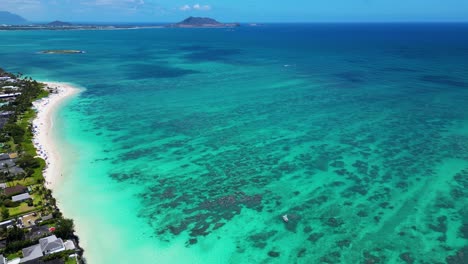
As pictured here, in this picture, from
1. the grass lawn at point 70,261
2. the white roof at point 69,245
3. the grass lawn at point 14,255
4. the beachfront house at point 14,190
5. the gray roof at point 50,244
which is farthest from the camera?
the beachfront house at point 14,190

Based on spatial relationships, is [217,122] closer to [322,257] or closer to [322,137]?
[322,137]

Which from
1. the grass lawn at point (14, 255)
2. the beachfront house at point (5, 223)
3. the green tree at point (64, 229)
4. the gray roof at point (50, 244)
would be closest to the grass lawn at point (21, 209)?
the beachfront house at point (5, 223)

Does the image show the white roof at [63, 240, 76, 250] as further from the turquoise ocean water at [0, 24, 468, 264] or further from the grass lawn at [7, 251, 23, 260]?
the grass lawn at [7, 251, 23, 260]

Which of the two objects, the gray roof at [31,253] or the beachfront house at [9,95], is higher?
the beachfront house at [9,95]

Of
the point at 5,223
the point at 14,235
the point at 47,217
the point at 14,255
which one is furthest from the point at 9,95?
the point at 14,255

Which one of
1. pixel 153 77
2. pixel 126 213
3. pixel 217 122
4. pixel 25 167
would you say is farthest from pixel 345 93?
pixel 25 167

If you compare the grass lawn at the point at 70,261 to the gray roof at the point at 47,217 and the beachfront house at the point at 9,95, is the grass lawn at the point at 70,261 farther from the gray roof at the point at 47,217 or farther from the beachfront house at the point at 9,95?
the beachfront house at the point at 9,95
